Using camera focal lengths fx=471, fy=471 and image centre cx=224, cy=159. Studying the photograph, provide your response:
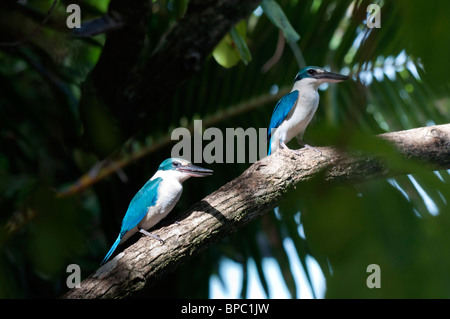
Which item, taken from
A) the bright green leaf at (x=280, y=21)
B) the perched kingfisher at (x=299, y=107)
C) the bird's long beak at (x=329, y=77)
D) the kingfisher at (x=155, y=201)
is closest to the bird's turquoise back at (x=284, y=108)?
the perched kingfisher at (x=299, y=107)

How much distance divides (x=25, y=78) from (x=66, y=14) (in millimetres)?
1799

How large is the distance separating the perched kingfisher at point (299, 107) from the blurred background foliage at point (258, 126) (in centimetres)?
10

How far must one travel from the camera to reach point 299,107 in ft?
6.84

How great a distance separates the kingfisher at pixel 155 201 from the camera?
190cm

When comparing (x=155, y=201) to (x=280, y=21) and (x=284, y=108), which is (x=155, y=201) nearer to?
(x=284, y=108)

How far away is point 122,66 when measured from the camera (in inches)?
94.8

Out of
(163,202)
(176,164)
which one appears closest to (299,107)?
(176,164)

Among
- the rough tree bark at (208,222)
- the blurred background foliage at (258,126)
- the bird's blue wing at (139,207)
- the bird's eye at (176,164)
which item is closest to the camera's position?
the blurred background foliage at (258,126)

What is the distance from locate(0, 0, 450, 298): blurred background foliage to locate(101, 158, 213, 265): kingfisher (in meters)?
0.40

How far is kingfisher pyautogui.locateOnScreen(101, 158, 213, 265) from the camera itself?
1900 mm

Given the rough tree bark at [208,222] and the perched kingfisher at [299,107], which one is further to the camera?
the perched kingfisher at [299,107]

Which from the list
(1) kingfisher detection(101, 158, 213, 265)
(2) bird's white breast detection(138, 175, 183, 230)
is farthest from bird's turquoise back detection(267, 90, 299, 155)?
(2) bird's white breast detection(138, 175, 183, 230)

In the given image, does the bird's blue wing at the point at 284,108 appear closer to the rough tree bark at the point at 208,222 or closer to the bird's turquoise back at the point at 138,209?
the rough tree bark at the point at 208,222

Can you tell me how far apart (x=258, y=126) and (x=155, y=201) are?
3.41 ft
